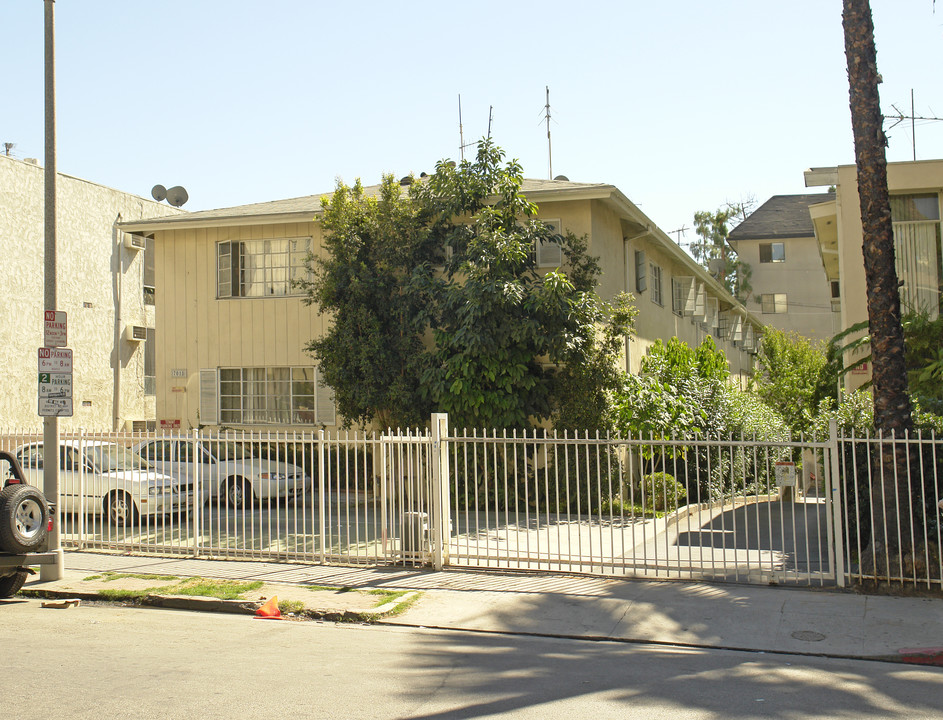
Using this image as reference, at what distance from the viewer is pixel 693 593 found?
9.09 m

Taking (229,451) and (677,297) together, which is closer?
(229,451)

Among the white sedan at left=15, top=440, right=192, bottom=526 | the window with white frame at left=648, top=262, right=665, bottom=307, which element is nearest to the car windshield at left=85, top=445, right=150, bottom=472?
the white sedan at left=15, top=440, right=192, bottom=526

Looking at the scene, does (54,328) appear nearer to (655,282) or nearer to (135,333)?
(655,282)

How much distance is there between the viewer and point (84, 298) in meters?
24.8

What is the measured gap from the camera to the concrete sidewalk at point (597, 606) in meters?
7.52

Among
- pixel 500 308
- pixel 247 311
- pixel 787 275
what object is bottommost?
pixel 500 308

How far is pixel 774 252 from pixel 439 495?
45.1 m

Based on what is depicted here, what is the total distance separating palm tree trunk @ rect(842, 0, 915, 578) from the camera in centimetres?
909

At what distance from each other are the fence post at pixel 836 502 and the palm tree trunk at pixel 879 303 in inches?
12.5

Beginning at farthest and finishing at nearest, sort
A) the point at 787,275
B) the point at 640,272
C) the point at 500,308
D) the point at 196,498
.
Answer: the point at 787,275 → the point at 640,272 → the point at 500,308 → the point at 196,498

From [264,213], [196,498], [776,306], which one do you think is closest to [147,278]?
[264,213]

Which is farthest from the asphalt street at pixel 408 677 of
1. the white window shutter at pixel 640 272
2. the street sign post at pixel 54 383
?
the white window shutter at pixel 640 272

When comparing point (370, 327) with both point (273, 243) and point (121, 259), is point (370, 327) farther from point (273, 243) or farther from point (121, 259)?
point (121, 259)

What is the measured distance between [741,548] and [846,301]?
240 inches
